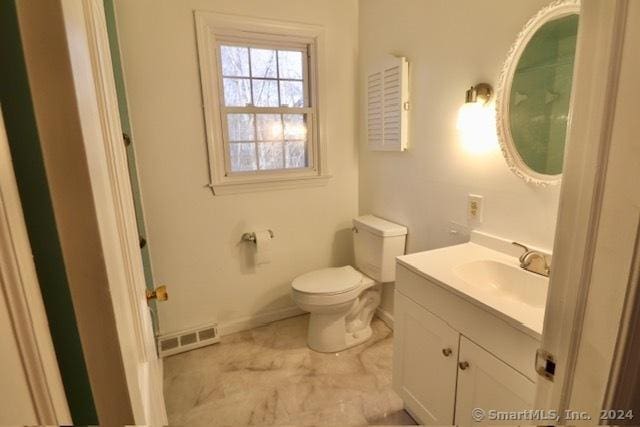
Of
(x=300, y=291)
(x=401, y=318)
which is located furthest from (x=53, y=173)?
(x=300, y=291)

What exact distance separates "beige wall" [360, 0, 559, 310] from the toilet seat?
0.37m

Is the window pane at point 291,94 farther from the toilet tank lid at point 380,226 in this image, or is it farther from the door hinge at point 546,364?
the door hinge at point 546,364

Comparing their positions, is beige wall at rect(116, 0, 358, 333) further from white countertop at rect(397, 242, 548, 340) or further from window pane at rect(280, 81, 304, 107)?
white countertop at rect(397, 242, 548, 340)

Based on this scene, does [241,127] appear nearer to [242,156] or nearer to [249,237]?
[242,156]

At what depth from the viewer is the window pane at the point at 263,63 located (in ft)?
7.29

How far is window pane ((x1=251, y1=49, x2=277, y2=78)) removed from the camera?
2223mm

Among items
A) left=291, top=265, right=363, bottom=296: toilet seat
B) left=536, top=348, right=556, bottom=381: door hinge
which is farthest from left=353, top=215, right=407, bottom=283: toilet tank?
left=536, top=348, right=556, bottom=381: door hinge

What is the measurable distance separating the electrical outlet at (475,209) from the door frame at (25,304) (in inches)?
64.6

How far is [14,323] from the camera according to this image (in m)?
0.30

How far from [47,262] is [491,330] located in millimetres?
1186

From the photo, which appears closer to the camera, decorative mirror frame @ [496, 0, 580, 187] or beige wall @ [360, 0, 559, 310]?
decorative mirror frame @ [496, 0, 580, 187]

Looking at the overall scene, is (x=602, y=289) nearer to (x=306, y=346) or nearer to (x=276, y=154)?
(x=306, y=346)

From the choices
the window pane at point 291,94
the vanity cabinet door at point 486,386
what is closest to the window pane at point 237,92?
the window pane at point 291,94

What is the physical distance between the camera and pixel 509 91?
140 centimetres
